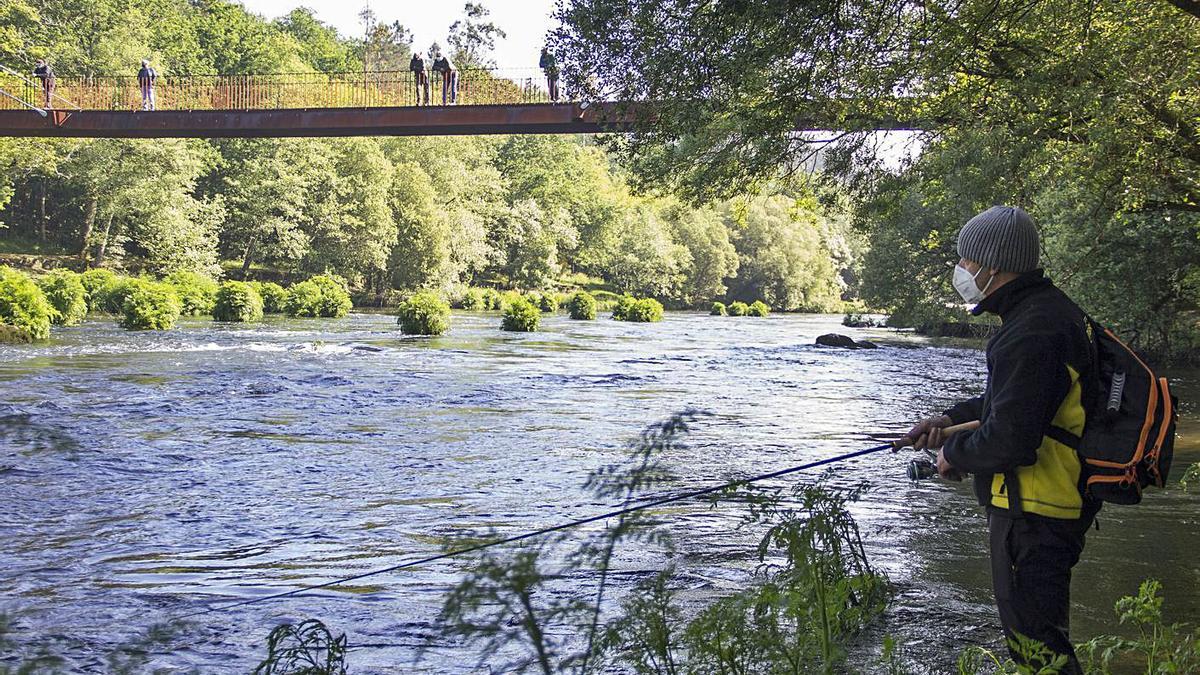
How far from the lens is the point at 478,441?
12.2 metres

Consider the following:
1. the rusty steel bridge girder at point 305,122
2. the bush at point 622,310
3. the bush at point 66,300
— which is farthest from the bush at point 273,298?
the bush at point 622,310

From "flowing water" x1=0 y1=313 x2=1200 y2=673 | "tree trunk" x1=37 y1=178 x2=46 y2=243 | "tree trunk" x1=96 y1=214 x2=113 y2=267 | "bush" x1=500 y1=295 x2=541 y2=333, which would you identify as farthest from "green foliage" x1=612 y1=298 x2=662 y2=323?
"tree trunk" x1=37 y1=178 x2=46 y2=243

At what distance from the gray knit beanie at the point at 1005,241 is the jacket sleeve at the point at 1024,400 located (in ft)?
0.98

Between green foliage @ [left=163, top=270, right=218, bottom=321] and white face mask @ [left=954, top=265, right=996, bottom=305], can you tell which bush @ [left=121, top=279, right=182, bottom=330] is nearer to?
green foliage @ [left=163, top=270, right=218, bottom=321]

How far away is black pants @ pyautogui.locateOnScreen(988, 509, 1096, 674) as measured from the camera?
3.02m

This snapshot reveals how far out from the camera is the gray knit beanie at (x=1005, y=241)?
3.19 m

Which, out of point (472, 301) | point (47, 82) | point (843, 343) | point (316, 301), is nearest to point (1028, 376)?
point (843, 343)

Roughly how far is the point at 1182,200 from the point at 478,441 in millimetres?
7591

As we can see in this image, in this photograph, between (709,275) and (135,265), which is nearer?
(135,265)

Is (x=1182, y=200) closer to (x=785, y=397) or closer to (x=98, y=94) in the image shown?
(x=785, y=397)

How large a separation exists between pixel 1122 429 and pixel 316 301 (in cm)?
3876

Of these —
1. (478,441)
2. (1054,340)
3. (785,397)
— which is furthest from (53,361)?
(1054,340)

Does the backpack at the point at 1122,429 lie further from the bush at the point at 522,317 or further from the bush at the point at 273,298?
the bush at the point at 273,298

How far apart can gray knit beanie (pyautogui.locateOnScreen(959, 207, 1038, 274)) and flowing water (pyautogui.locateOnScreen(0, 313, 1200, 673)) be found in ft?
6.61
